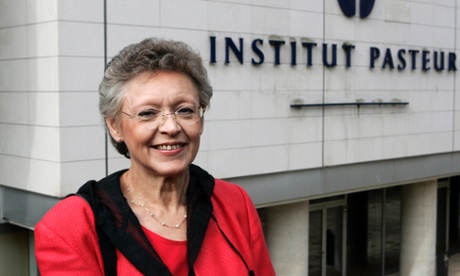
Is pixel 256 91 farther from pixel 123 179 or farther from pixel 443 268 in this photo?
pixel 123 179

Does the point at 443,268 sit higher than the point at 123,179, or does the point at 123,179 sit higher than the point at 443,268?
the point at 123,179

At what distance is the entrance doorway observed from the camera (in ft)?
51.0

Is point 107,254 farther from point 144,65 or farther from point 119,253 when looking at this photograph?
point 144,65

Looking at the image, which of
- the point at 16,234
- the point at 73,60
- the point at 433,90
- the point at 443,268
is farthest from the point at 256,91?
the point at 443,268

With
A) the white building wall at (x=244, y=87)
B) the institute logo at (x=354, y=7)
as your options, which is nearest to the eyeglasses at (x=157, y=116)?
the white building wall at (x=244, y=87)

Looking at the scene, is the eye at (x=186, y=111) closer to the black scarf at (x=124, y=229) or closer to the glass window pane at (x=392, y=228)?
the black scarf at (x=124, y=229)

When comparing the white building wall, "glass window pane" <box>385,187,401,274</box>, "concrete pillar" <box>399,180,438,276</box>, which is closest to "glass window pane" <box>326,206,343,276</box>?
"concrete pillar" <box>399,180,438,276</box>

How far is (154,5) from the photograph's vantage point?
9.62m

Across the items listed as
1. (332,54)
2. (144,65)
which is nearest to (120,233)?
(144,65)

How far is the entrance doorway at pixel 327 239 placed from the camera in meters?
15.5

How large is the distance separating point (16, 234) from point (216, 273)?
339 inches

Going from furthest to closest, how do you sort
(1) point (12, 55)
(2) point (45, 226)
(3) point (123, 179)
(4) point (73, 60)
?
(1) point (12, 55) < (4) point (73, 60) < (3) point (123, 179) < (2) point (45, 226)

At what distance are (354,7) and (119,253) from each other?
11.5 meters

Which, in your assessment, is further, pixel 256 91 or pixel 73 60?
pixel 256 91
